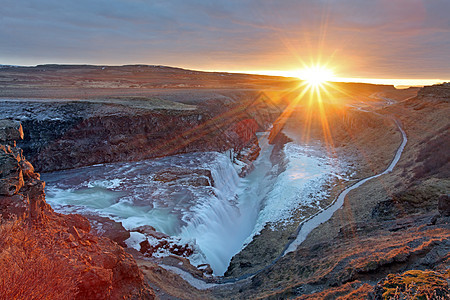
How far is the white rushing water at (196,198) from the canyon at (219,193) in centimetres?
27

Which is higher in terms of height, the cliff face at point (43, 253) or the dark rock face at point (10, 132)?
the dark rock face at point (10, 132)

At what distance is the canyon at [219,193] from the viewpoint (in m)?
7.92

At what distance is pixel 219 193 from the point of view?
93.8 ft

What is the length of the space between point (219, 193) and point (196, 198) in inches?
158

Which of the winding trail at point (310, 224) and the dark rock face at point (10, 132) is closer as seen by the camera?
the dark rock face at point (10, 132)

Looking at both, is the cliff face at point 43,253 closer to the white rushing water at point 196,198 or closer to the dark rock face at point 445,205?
the white rushing water at point 196,198

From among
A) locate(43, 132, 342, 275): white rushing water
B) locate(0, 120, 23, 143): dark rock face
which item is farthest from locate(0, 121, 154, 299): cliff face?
locate(43, 132, 342, 275): white rushing water

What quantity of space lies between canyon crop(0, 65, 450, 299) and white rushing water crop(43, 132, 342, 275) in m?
0.27

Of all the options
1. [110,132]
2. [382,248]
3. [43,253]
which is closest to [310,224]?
[382,248]

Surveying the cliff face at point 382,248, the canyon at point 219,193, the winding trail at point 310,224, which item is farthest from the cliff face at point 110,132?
the cliff face at point 382,248

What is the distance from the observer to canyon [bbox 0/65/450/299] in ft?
26.0

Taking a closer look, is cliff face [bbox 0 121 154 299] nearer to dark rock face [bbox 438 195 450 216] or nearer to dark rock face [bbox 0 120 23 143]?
dark rock face [bbox 0 120 23 143]

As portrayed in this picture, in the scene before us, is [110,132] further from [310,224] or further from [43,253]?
[43,253]

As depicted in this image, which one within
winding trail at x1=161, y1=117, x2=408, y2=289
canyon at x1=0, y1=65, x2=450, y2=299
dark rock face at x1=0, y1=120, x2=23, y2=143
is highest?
dark rock face at x1=0, y1=120, x2=23, y2=143
